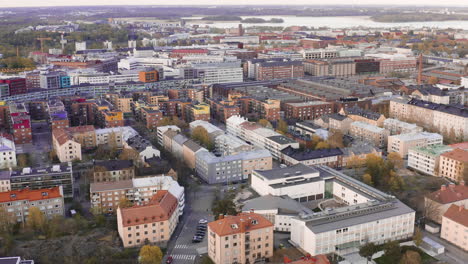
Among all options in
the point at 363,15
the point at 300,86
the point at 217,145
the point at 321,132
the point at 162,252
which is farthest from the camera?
the point at 363,15

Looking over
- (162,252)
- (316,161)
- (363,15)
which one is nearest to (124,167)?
(162,252)

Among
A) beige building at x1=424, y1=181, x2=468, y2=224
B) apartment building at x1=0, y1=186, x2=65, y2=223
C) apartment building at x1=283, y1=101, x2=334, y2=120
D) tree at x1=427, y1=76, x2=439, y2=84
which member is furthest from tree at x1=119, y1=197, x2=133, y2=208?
tree at x1=427, y1=76, x2=439, y2=84

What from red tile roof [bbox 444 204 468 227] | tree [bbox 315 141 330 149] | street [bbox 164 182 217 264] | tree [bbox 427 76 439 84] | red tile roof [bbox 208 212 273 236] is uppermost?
tree [bbox 427 76 439 84]

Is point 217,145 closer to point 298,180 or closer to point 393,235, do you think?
point 298,180

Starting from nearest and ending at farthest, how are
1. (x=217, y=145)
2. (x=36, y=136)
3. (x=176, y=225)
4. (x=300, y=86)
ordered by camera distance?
(x=176, y=225)
(x=217, y=145)
(x=36, y=136)
(x=300, y=86)

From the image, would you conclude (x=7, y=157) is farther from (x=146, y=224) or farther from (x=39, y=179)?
(x=146, y=224)

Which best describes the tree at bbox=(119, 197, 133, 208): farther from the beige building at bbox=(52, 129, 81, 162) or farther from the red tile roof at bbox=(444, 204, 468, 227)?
the red tile roof at bbox=(444, 204, 468, 227)

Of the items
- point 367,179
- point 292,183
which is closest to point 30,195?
point 292,183
